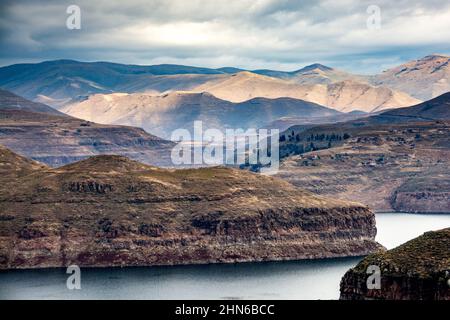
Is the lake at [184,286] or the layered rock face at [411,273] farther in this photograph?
the lake at [184,286]

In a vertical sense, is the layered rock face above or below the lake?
above

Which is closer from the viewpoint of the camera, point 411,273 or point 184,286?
point 411,273

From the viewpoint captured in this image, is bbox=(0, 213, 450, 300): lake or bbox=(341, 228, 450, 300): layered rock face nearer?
bbox=(341, 228, 450, 300): layered rock face

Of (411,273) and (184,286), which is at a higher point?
(411,273)

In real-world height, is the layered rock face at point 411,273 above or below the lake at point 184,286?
above
